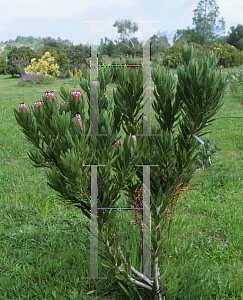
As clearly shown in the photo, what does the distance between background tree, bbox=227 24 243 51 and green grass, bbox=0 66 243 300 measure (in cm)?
4169

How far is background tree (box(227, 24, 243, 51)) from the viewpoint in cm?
4054

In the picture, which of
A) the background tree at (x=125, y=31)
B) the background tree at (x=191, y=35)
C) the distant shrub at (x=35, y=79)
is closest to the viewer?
the background tree at (x=125, y=31)

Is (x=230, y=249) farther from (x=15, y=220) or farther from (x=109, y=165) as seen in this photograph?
(x=15, y=220)

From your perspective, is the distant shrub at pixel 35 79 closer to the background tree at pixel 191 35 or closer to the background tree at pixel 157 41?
the background tree at pixel 157 41

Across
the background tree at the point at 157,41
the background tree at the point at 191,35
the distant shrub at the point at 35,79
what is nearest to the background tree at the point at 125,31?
the background tree at the point at 157,41

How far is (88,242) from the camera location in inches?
123

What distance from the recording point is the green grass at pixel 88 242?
2439 millimetres

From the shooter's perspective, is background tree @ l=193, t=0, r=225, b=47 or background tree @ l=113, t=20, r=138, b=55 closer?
background tree @ l=113, t=20, r=138, b=55

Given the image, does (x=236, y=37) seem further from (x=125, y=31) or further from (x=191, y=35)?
(x=125, y=31)

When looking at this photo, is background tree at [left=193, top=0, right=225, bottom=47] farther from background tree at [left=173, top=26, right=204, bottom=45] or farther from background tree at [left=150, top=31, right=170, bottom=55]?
background tree at [left=150, top=31, right=170, bottom=55]

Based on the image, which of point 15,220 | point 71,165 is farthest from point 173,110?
point 15,220

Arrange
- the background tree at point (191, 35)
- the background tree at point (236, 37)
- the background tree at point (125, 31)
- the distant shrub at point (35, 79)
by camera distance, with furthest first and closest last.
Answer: the background tree at point (236, 37) < the background tree at point (191, 35) < the distant shrub at point (35, 79) < the background tree at point (125, 31)

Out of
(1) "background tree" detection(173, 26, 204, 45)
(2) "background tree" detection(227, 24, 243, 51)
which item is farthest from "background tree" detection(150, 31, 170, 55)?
(2) "background tree" detection(227, 24, 243, 51)

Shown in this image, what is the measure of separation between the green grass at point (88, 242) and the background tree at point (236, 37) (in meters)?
41.7
